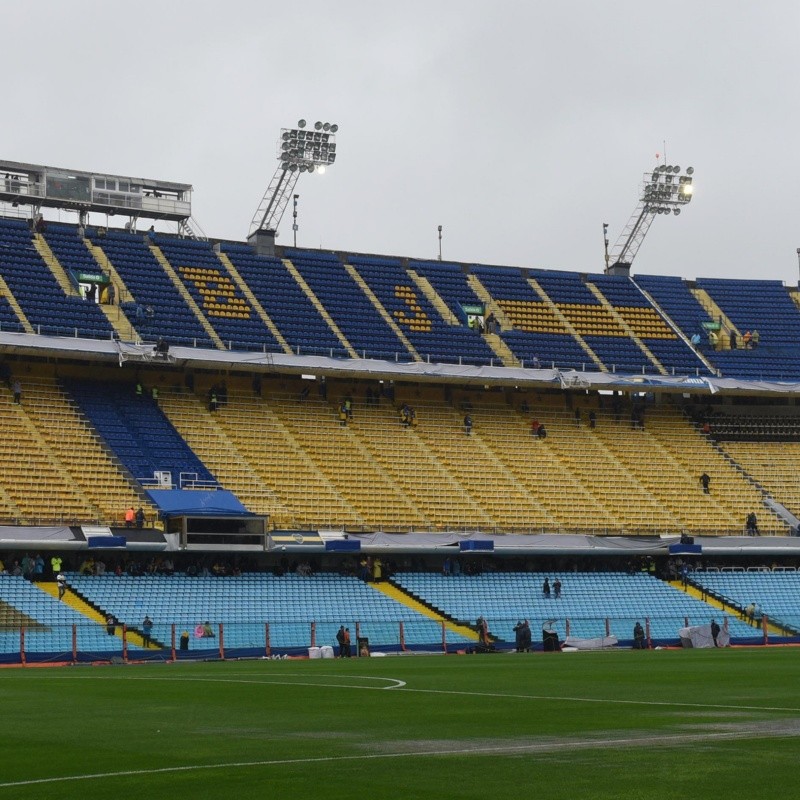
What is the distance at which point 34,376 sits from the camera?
201 ft

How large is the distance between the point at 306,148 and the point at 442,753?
65525mm

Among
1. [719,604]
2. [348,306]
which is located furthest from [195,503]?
[719,604]

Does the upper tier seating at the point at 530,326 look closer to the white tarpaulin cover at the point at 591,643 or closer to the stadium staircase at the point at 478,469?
the stadium staircase at the point at 478,469

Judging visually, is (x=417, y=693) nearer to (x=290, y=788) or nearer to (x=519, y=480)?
Answer: (x=290, y=788)

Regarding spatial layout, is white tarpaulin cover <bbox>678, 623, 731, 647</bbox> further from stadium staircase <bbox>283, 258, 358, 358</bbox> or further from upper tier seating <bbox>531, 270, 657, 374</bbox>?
upper tier seating <bbox>531, 270, 657, 374</bbox>

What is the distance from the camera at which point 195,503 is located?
183ft

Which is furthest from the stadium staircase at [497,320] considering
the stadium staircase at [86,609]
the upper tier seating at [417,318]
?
the stadium staircase at [86,609]

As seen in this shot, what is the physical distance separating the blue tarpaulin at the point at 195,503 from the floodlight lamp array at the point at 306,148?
86.7ft

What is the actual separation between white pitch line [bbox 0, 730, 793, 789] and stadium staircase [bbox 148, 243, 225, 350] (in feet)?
163

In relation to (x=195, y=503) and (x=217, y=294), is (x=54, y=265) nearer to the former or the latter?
(x=217, y=294)

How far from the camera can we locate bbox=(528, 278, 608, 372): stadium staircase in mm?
73188

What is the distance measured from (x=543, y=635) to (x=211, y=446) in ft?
63.1

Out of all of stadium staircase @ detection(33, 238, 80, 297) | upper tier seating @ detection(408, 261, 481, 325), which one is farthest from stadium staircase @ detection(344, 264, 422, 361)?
stadium staircase @ detection(33, 238, 80, 297)

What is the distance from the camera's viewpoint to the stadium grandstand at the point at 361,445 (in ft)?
171
